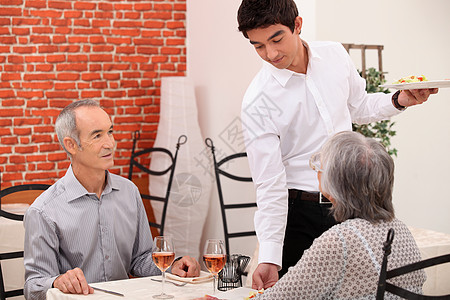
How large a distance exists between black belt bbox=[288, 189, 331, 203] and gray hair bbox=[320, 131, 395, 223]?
23.2 inches

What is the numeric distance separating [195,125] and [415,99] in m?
2.92

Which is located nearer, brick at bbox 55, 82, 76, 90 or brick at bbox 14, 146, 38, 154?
brick at bbox 14, 146, 38, 154

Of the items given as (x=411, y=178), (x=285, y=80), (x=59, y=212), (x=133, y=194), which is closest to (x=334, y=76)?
(x=285, y=80)

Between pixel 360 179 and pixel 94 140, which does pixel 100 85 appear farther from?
pixel 360 179

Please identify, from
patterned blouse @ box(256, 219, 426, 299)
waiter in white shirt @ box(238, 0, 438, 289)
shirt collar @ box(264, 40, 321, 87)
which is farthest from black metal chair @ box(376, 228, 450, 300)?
shirt collar @ box(264, 40, 321, 87)

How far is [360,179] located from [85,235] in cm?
122

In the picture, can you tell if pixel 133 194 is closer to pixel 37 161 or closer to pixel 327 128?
pixel 327 128

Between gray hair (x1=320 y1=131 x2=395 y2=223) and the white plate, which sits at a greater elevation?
the white plate

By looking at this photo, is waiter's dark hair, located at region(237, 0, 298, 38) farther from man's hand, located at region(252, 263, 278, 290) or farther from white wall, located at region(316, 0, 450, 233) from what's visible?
white wall, located at region(316, 0, 450, 233)

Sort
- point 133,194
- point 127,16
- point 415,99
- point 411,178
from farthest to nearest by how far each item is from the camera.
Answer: point 127,16 < point 411,178 < point 133,194 < point 415,99

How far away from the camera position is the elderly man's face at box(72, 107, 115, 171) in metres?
2.68

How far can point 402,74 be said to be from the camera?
4.87 metres

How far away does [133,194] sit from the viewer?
9.05ft

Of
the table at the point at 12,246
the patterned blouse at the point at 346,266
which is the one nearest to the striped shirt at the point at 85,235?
the patterned blouse at the point at 346,266
